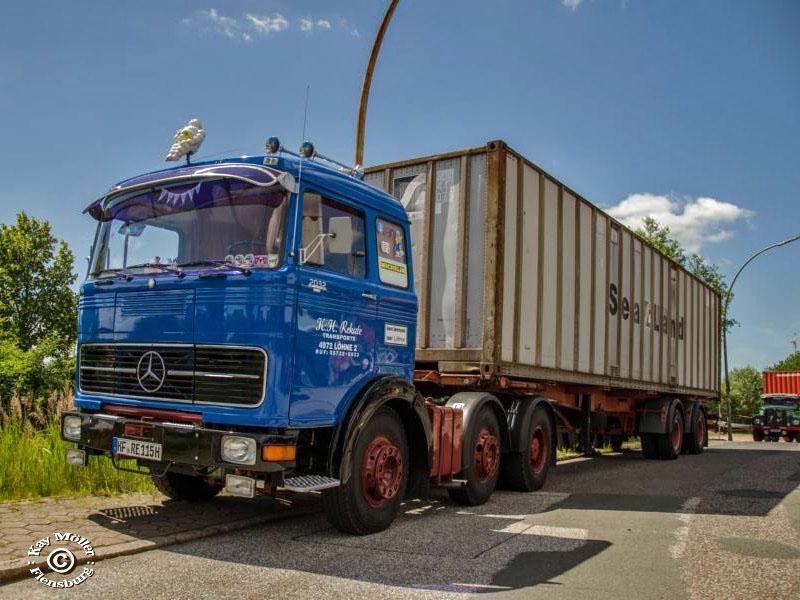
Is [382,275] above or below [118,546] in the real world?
above

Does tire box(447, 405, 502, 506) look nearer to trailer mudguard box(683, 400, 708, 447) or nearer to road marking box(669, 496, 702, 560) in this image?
road marking box(669, 496, 702, 560)

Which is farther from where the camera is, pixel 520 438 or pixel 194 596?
pixel 520 438

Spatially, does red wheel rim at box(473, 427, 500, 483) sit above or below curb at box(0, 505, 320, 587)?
above

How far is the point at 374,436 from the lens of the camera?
19.2 ft

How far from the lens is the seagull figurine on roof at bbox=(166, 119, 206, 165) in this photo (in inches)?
232

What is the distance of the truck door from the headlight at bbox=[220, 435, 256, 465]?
342 millimetres

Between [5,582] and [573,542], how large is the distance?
4.01 meters

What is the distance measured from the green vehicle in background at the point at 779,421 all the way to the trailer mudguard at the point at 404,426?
2765 cm

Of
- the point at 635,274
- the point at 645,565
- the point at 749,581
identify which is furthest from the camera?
the point at 635,274

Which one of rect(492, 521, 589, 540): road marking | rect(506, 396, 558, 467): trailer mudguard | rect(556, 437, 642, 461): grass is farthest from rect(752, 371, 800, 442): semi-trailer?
rect(492, 521, 589, 540): road marking

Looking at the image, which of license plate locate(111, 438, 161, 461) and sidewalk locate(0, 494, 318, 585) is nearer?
sidewalk locate(0, 494, 318, 585)

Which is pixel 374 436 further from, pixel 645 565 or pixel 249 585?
pixel 645 565

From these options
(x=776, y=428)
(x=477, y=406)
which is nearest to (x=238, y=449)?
(x=477, y=406)

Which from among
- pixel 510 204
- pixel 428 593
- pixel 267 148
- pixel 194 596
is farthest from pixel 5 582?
pixel 510 204
